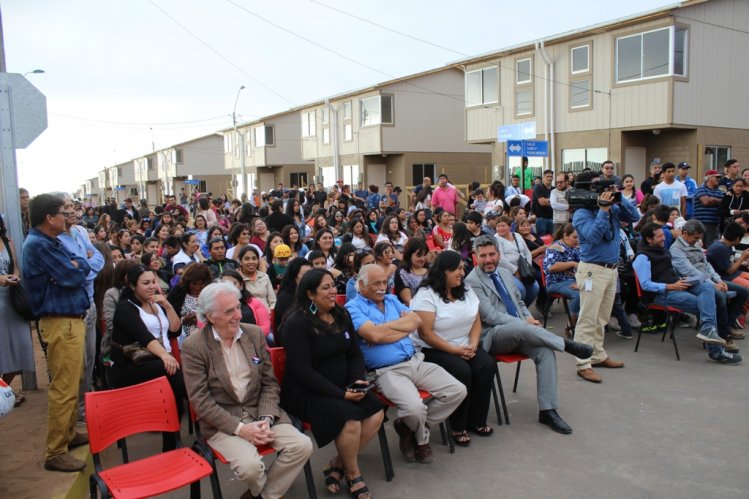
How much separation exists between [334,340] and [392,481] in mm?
1072

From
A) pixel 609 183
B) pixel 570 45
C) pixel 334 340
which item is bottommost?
pixel 334 340

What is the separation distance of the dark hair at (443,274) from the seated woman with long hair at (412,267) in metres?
0.99

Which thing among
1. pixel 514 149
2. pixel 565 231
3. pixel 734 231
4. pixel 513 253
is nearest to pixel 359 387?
pixel 513 253

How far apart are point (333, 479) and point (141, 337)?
1.87 meters

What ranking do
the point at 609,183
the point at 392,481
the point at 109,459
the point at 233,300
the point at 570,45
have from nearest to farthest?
1. the point at 233,300
2. the point at 392,481
3. the point at 109,459
4. the point at 609,183
5. the point at 570,45

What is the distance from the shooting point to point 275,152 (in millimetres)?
38812

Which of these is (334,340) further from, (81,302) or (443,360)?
(81,302)

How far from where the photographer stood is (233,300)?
3859 millimetres

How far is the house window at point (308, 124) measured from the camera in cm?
3307

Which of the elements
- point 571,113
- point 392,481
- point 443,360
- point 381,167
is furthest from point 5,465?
point 381,167

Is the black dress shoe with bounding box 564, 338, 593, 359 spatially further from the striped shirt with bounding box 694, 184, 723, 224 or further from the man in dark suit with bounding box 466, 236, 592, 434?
the striped shirt with bounding box 694, 184, 723, 224

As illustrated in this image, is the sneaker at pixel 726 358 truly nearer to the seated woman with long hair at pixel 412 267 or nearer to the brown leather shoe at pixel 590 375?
the brown leather shoe at pixel 590 375

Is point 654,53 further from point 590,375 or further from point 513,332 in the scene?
point 513,332

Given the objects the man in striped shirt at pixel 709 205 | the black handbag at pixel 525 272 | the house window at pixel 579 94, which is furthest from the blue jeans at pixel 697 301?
the house window at pixel 579 94
